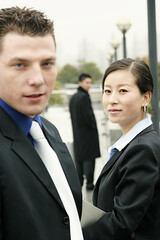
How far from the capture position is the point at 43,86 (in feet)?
3.86

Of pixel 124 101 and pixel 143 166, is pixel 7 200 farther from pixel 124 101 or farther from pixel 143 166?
pixel 124 101

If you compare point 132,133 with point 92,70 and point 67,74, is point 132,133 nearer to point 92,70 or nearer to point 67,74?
point 67,74

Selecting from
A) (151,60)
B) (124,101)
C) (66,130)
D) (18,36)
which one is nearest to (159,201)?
(124,101)

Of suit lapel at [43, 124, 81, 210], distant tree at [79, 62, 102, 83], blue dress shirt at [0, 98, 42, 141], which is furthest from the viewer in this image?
distant tree at [79, 62, 102, 83]

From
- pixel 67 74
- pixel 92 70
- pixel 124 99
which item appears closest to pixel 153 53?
pixel 124 99

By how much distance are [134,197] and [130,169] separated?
0.13m

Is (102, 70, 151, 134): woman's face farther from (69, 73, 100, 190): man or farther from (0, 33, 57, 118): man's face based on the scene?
(69, 73, 100, 190): man

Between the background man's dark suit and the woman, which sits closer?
the woman

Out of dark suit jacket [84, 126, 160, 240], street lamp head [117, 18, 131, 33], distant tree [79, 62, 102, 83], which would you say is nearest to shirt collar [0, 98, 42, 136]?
dark suit jacket [84, 126, 160, 240]

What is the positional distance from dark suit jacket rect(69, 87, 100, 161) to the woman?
4344 mm

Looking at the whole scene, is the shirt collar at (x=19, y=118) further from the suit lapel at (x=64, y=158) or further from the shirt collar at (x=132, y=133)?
the shirt collar at (x=132, y=133)

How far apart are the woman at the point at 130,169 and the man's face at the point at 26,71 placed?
27.4 inches

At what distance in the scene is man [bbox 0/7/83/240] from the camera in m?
1.12

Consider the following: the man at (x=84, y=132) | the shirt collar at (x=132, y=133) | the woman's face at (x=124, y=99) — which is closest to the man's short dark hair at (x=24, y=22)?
the woman's face at (x=124, y=99)
